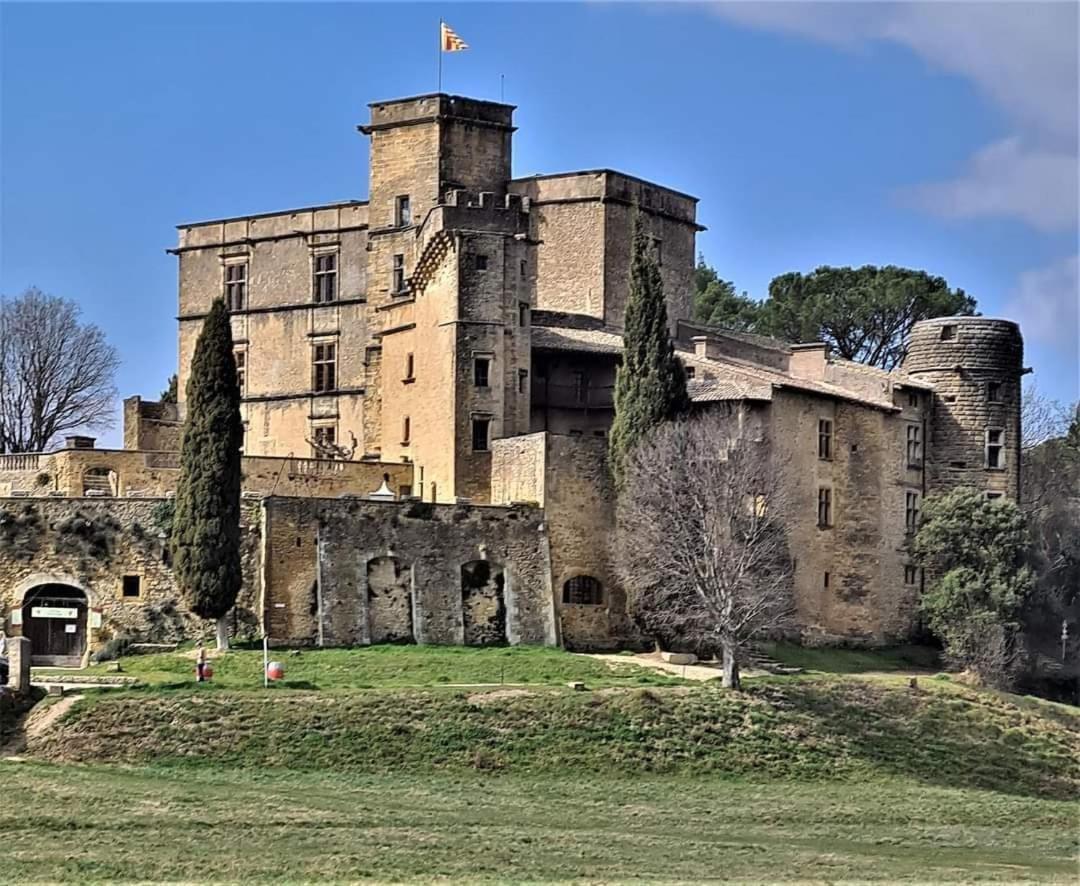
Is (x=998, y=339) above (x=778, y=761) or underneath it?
above

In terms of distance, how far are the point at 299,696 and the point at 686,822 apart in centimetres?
1056

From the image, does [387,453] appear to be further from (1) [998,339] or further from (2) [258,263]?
(1) [998,339]

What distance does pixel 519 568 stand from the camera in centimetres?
5531

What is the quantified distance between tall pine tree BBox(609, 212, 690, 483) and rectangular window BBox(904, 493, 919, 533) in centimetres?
1055

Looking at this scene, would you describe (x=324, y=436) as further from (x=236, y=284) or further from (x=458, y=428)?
(x=458, y=428)

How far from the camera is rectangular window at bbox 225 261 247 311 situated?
73.4 m

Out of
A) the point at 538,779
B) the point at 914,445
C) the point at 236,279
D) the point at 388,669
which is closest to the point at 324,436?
the point at 236,279

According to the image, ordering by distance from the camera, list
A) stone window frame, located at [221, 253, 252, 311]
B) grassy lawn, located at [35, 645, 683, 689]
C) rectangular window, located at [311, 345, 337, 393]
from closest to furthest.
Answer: grassy lawn, located at [35, 645, 683, 689] → rectangular window, located at [311, 345, 337, 393] → stone window frame, located at [221, 253, 252, 311]

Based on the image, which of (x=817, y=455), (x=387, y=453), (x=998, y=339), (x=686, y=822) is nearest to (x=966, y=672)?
(x=817, y=455)

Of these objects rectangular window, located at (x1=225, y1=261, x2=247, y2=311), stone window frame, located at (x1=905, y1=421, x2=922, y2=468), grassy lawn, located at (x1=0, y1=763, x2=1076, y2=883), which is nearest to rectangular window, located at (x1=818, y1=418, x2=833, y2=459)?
stone window frame, located at (x1=905, y1=421, x2=922, y2=468)

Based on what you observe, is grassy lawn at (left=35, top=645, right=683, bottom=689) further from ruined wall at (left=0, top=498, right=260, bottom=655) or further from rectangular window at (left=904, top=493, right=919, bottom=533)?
rectangular window at (left=904, top=493, right=919, bottom=533)

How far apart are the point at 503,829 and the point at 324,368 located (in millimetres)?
37321

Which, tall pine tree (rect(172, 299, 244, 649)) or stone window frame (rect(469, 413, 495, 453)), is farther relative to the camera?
stone window frame (rect(469, 413, 495, 453))

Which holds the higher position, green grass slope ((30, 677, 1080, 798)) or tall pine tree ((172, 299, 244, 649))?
tall pine tree ((172, 299, 244, 649))
